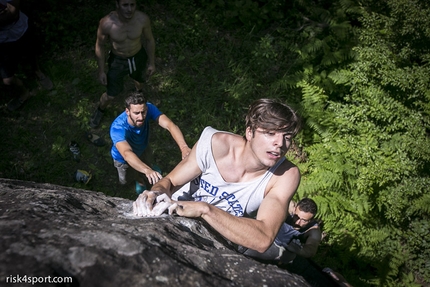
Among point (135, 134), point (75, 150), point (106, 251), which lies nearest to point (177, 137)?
point (135, 134)

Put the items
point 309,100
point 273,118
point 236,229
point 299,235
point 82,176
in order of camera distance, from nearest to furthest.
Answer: point 236,229 → point 273,118 → point 299,235 → point 82,176 → point 309,100

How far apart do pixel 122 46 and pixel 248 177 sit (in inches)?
154

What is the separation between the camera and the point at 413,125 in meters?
5.14

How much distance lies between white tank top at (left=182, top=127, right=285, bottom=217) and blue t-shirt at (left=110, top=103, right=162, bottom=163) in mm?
1854

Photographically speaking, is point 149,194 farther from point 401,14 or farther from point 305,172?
point 401,14

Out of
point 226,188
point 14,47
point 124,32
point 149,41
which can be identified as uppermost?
point 124,32

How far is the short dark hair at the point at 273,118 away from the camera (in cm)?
244

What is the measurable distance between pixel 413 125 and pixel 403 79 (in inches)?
30.3

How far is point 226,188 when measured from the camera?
104 inches

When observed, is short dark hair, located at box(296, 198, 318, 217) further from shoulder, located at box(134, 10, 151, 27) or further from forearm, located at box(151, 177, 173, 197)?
shoulder, located at box(134, 10, 151, 27)

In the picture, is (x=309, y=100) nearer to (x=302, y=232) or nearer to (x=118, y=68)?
(x=302, y=232)

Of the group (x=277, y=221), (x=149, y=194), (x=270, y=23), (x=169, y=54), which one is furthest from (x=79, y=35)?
(x=277, y=221)

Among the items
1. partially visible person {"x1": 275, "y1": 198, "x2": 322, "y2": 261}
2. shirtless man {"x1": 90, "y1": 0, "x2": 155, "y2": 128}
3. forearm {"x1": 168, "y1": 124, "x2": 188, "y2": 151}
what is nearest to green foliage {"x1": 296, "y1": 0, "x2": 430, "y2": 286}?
partially visible person {"x1": 275, "y1": 198, "x2": 322, "y2": 261}

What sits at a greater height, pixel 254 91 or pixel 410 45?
pixel 410 45
